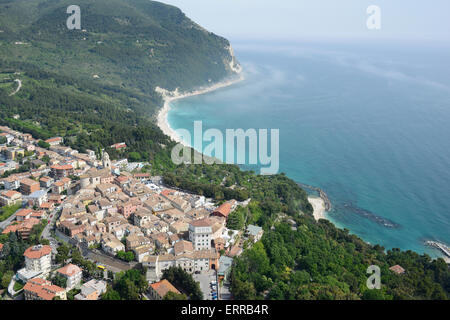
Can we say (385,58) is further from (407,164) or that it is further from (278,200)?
(278,200)

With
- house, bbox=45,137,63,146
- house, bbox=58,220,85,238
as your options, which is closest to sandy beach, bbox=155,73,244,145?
house, bbox=45,137,63,146

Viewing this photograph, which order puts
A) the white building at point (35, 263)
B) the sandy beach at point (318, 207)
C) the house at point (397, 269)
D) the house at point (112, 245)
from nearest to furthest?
1. the white building at point (35, 263)
2. the house at point (112, 245)
3. the house at point (397, 269)
4. the sandy beach at point (318, 207)

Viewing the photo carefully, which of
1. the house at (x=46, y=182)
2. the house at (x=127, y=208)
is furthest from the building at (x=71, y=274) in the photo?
the house at (x=46, y=182)

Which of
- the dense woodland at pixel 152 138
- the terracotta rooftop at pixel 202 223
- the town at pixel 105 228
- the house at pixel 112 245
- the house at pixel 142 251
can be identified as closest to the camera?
the town at pixel 105 228

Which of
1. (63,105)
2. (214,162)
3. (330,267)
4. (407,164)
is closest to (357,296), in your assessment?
(330,267)

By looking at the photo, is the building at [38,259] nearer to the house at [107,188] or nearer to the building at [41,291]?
the building at [41,291]

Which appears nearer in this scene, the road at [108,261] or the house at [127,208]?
the road at [108,261]
